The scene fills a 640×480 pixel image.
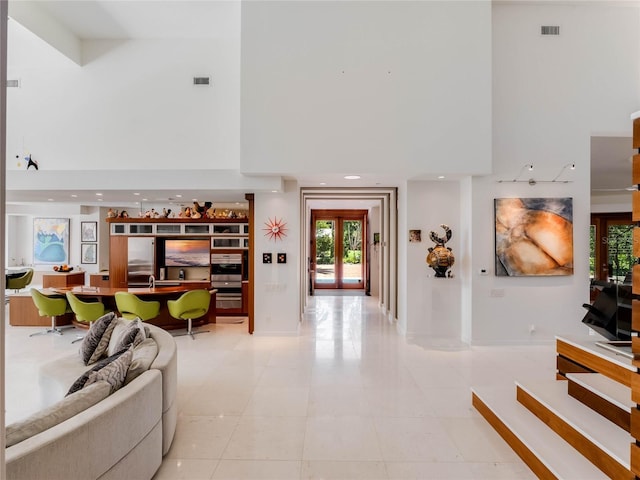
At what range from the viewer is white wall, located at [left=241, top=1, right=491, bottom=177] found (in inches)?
211

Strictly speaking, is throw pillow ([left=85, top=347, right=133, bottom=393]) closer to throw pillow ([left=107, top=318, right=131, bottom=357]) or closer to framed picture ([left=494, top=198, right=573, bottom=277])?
throw pillow ([left=107, top=318, right=131, bottom=357])

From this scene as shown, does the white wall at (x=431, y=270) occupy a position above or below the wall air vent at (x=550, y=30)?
below

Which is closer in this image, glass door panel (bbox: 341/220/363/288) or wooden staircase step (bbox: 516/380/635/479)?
wooden staircase step (bbox: 516/380/635/479)

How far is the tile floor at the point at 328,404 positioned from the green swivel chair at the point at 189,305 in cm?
45

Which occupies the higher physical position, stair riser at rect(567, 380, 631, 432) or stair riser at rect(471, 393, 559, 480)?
stair riser at rect(567, 380, 631, 432)

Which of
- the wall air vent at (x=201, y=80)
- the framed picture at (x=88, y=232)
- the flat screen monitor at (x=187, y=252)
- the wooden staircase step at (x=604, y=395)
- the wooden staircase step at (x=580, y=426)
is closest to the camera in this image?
the wooden staircase step at (x=580, y=426)

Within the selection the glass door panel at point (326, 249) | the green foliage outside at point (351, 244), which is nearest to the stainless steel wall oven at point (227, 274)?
the glass door panel at point (326, 249)

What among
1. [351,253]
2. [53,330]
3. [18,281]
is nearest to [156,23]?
[53,330]

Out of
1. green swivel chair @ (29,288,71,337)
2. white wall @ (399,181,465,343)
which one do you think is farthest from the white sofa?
green swivel chair @ (29,288,71,337)

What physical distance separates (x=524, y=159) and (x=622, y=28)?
260 cm

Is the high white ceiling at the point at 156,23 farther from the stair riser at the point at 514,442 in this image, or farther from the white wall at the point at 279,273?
the stair riser at the point at 514,442

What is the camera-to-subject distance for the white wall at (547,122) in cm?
580

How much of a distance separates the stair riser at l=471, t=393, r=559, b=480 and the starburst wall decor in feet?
12.8

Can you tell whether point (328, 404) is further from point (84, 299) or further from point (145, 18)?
point (145, 18)
